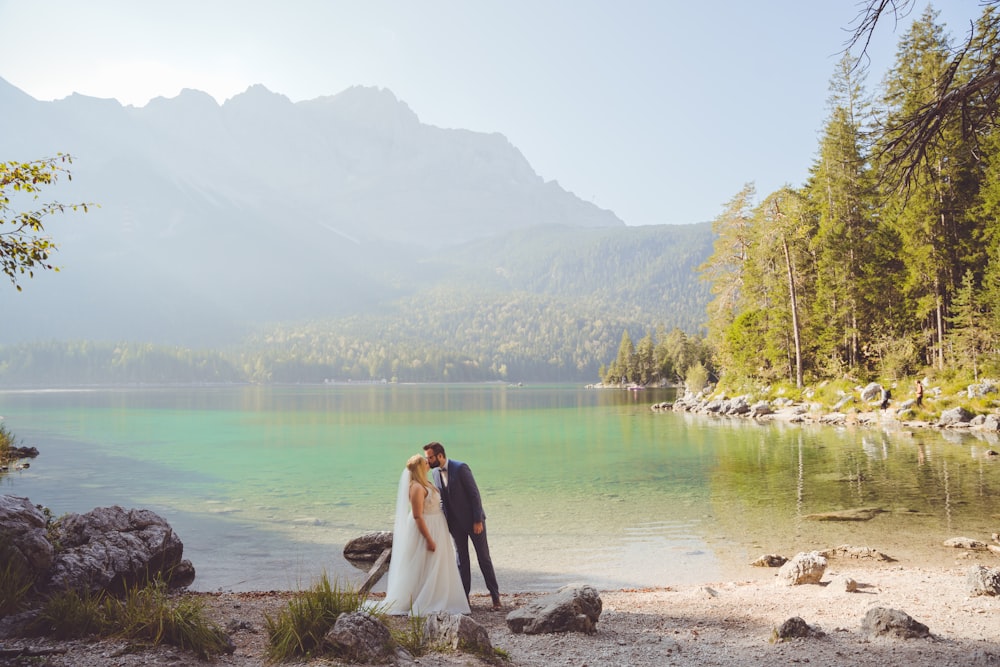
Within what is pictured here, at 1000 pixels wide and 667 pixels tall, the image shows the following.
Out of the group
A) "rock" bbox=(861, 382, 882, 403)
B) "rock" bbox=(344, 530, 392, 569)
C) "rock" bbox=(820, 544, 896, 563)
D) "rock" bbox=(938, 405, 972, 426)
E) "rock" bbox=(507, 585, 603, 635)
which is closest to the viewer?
"rock" bbox=(507, 585, 603, 635)

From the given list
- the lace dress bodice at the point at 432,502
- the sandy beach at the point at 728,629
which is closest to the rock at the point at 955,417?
the sandy beach at the point at 728,629

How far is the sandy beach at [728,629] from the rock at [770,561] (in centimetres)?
Result: 111

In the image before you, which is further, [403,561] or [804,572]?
[804,572]

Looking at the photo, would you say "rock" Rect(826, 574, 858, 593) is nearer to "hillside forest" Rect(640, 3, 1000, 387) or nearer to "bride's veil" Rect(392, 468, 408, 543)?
"bride's veil" Rect(392, 468, 408, 543)

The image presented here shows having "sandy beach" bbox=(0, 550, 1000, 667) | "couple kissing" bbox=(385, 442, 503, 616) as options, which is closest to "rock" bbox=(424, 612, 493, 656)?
"sandy beach" bbox=(0, 550, 1000, 667)

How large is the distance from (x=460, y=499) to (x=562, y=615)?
7.35 ft

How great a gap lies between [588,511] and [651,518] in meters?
1.76

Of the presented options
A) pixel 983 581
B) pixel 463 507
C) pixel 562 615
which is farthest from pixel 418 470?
pixel 983 581

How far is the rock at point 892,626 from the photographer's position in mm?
6172

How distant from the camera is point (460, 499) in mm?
8781

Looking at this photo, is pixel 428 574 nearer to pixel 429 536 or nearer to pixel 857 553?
pixel 429 536

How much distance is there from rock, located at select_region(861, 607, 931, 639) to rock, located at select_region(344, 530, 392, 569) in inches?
335

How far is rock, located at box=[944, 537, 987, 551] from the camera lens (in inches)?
455

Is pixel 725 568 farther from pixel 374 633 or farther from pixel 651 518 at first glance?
pixel 374 633
